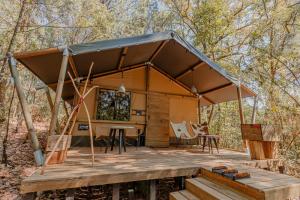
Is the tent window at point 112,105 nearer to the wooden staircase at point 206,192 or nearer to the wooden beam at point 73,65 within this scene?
the wooden beam at point 73,65

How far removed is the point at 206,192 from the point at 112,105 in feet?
16.5

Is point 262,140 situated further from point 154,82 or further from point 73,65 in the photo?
point 73,65

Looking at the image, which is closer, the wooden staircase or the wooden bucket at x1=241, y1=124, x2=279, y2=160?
the wooden staircase

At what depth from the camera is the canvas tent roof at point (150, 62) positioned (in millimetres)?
4543

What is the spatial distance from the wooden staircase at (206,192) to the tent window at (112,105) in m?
4.33

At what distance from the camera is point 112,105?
7.14 m

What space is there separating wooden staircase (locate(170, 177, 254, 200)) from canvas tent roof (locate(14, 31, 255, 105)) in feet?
10.6

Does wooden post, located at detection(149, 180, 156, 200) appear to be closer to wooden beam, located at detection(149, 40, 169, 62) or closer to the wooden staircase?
the wooden staircase

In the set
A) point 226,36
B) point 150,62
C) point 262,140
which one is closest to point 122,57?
point 150,62

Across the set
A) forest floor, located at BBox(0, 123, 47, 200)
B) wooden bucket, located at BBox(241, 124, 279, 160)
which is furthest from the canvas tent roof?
forest floor, located at BBox(0, 123, 47, 200)

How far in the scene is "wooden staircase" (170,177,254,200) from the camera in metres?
2.55

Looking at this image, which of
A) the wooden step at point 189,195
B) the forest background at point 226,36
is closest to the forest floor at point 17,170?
the forest background at point 226,36

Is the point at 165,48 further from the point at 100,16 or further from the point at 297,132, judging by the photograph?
the point at 297,132

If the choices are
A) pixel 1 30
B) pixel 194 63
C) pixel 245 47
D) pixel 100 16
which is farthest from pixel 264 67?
pixel 1 30
